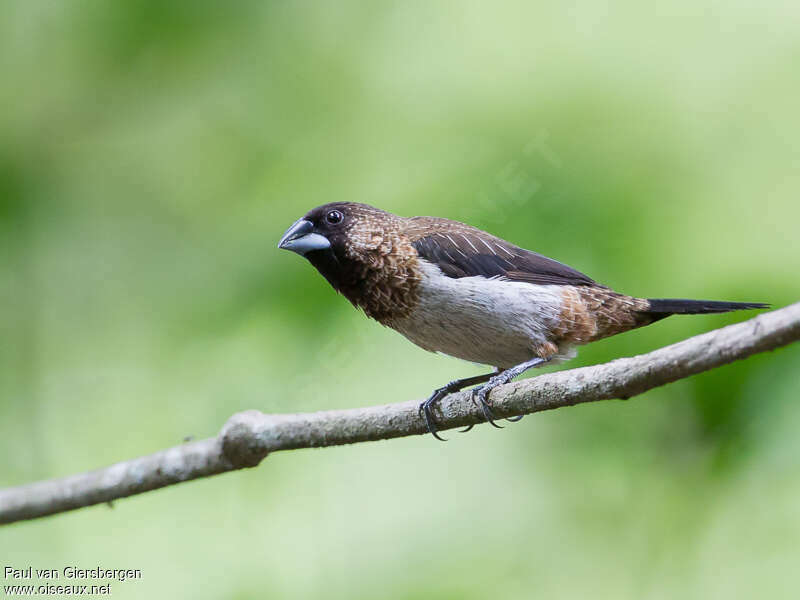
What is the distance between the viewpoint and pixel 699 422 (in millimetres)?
3248

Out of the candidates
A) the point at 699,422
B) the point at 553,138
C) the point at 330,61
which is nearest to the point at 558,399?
the point at 699,422

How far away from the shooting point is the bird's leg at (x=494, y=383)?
2.54m

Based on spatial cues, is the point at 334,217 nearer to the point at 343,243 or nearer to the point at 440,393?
the point at 343,243

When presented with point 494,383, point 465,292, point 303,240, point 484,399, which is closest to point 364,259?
point 303,240

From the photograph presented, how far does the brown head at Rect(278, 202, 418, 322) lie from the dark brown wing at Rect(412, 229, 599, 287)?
97mm

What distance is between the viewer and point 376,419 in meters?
2.64

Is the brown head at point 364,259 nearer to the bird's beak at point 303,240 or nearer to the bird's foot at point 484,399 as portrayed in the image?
the bird's beak at point 303,240

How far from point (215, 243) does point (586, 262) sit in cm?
185

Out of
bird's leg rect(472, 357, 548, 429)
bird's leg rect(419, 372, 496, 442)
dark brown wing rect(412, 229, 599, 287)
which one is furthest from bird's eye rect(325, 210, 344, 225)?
bird's leg rect(472, 357, 548, 429)

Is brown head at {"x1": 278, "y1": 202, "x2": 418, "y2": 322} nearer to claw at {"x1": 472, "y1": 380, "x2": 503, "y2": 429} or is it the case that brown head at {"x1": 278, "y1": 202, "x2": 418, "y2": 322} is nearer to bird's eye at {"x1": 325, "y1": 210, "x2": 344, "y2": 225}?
bird's eye at {"x1": 325, "y1": 210, "x2": 344, "y2": 225}

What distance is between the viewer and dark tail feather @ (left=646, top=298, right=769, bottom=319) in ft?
8.18

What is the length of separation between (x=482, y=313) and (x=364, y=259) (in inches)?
18.9

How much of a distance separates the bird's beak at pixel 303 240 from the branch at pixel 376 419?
0.61 m

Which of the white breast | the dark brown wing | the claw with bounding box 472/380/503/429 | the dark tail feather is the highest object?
the dark brown wing
